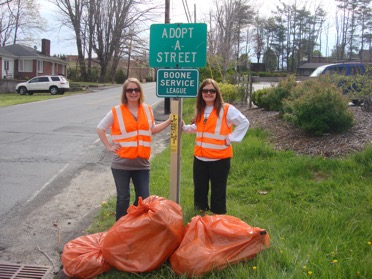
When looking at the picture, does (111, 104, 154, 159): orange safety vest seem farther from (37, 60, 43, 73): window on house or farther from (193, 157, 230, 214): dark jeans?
(37, 60, 43, 73): window on house

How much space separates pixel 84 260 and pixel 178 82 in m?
1.94

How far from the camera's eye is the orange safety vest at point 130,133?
3.99 meters

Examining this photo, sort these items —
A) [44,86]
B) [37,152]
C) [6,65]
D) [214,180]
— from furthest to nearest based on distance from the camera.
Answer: [6,65] → [44,86] → [37,152] → [214,180]

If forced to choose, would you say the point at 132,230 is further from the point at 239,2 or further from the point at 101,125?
the point at 239,2

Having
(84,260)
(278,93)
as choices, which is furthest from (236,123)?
(278,93)

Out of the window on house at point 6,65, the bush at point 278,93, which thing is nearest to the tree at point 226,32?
the bush at point 278,93

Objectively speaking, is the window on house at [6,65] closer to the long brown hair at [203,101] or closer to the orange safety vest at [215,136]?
the long brown hair at [203,101]

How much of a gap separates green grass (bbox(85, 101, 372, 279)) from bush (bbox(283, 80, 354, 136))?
82 centimetres

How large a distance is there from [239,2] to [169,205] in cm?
1869

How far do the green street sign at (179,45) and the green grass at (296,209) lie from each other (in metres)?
1.68

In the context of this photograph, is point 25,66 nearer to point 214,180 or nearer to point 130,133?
point 130,133

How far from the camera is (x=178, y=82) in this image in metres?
4.10

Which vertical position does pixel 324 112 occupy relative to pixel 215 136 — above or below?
above

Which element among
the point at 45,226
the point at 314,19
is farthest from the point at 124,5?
the point at 45,226
